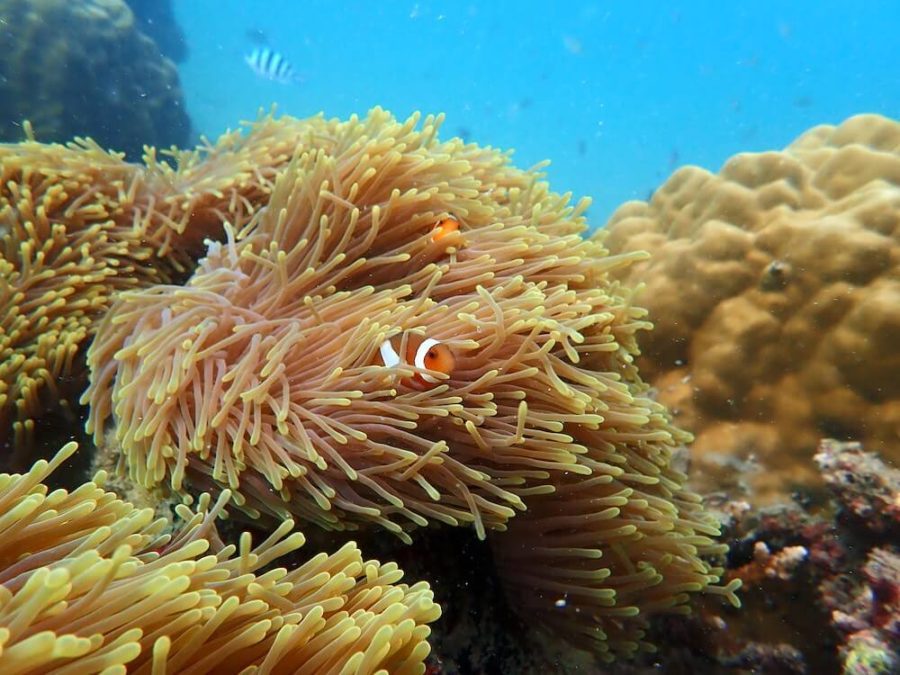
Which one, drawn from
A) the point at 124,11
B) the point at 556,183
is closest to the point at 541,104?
the point at 556,183

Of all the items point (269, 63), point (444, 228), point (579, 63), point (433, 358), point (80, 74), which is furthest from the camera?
point (579, 63)

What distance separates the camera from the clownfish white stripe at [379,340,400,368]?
1.67 m

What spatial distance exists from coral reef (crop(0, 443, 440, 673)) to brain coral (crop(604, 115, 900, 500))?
203cm

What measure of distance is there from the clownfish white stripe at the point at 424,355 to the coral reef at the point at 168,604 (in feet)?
1.67

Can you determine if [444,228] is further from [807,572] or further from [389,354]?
[807,572]

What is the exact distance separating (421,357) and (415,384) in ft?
0.28

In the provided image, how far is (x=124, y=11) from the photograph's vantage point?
30.0ft

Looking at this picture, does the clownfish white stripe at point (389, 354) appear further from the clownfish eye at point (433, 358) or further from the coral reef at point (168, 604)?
the coral reef at point (168, 604)

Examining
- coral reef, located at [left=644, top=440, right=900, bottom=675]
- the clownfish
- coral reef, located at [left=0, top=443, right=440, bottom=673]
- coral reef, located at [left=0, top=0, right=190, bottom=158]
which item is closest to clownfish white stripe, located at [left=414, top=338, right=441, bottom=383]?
Answer: the clownfish

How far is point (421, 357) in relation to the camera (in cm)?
164

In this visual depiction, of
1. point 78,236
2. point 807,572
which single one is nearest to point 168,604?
point 78,236

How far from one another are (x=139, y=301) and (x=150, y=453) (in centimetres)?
59

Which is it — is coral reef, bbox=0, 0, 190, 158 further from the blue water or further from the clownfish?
the blue water

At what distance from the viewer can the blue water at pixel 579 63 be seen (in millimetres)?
59406
